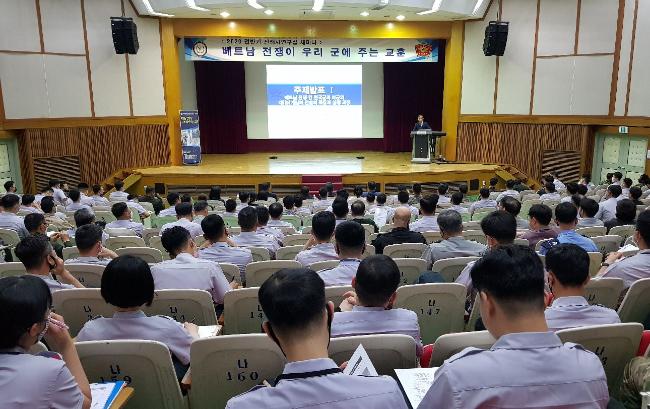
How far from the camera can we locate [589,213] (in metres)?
6.03

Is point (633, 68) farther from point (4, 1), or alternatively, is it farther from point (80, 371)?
point (4, 1)

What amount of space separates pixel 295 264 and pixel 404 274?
904 mm

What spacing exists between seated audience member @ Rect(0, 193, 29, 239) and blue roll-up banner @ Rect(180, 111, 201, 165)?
703cm

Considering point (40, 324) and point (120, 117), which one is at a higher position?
point (120, 117)

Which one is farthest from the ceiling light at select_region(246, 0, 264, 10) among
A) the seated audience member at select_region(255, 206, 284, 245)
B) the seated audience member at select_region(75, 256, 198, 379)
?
the seated audience member at select_region(75, 256, 198, 379)

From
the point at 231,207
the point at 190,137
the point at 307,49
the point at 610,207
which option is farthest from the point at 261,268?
the point at 307,49

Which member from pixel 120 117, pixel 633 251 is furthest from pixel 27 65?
pixel 633 251

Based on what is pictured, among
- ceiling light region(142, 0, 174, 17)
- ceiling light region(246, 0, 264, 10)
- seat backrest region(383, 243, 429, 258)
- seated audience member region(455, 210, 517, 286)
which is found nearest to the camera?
seated audience member region(455, 210, 517, 286)

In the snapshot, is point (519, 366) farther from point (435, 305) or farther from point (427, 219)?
point (427, 219)

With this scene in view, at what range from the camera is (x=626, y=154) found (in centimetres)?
1216

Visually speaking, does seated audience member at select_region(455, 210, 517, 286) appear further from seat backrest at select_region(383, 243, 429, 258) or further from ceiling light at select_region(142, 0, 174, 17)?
ceiling light at select_region(142, 0, 174, 17)

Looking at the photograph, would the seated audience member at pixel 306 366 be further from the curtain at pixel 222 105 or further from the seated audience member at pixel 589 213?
the curtain at pixel 222 105

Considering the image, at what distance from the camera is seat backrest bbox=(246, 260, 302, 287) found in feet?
13.1

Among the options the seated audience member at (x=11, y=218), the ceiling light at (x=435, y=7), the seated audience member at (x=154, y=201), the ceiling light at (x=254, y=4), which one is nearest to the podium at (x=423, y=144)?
the ceiling light at (x=435, y=7)
